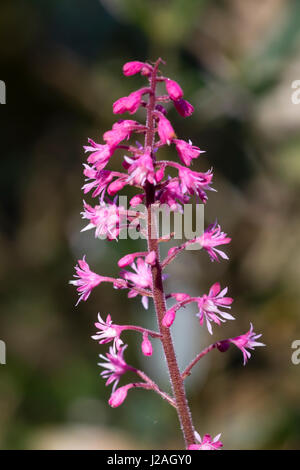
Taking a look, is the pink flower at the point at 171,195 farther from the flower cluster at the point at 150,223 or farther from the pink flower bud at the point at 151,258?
the pink flower bud at the point at 151,258

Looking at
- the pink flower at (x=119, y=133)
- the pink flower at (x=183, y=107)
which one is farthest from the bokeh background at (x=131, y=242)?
the pink flower at (x=119, y=133)

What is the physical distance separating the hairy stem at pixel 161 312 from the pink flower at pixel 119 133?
0.16 ft

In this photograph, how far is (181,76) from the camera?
366 centimetres

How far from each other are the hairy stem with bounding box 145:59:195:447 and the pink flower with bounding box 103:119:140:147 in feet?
0.16

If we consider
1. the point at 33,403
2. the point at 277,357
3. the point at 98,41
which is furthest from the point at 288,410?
the point at 98,41

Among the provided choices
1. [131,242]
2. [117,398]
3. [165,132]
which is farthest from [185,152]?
[131,242]

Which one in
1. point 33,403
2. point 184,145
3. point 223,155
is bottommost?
point 33,403

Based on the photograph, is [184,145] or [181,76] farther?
[181,76]

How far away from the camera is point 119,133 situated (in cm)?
127

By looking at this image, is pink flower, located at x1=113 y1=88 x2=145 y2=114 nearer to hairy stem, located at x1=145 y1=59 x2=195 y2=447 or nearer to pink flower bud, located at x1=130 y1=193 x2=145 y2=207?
hairy stem, located at x1=145 y1=59 x2=195 y2=447

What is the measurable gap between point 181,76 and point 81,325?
1749mm

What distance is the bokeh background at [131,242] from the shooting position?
3568 millimetres

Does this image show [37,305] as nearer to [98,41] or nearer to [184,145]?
[98,41]

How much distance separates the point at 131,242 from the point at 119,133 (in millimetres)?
2591
